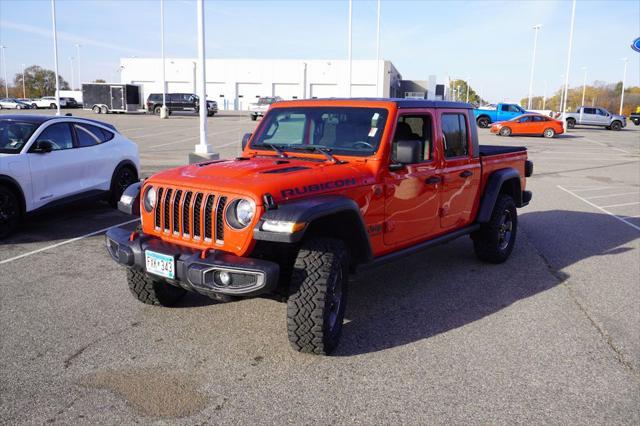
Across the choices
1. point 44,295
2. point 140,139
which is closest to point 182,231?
point 44,295

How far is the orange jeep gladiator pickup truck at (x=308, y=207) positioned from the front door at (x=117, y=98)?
4905 centimetres

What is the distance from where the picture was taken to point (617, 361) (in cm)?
426

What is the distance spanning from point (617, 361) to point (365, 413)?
7.08 feet

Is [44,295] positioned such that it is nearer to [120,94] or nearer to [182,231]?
[182,231]

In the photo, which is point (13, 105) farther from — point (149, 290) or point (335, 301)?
point (335, 301)

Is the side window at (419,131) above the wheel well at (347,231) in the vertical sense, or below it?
above

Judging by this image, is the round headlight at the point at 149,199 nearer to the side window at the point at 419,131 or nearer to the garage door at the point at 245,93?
the side window at the point at 419,131

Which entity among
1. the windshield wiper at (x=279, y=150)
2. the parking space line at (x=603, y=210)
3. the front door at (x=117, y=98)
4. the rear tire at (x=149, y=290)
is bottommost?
the parking space line at (x=603, y=210)

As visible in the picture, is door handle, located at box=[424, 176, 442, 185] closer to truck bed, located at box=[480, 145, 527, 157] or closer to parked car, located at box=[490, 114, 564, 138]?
truck bed, located at box=[480, 145, 527, 157]

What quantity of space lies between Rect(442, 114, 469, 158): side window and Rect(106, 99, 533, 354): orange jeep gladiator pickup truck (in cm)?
1

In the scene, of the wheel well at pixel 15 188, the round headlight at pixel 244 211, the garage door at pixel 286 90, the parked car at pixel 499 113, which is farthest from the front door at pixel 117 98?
the round headlight at pixel 244 211

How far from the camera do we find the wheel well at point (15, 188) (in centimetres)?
727

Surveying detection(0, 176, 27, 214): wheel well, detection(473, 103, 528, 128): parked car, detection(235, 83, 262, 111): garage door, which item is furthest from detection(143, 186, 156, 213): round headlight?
detection(235, 83, 262, 111): garage door

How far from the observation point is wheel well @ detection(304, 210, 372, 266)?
170 inches
